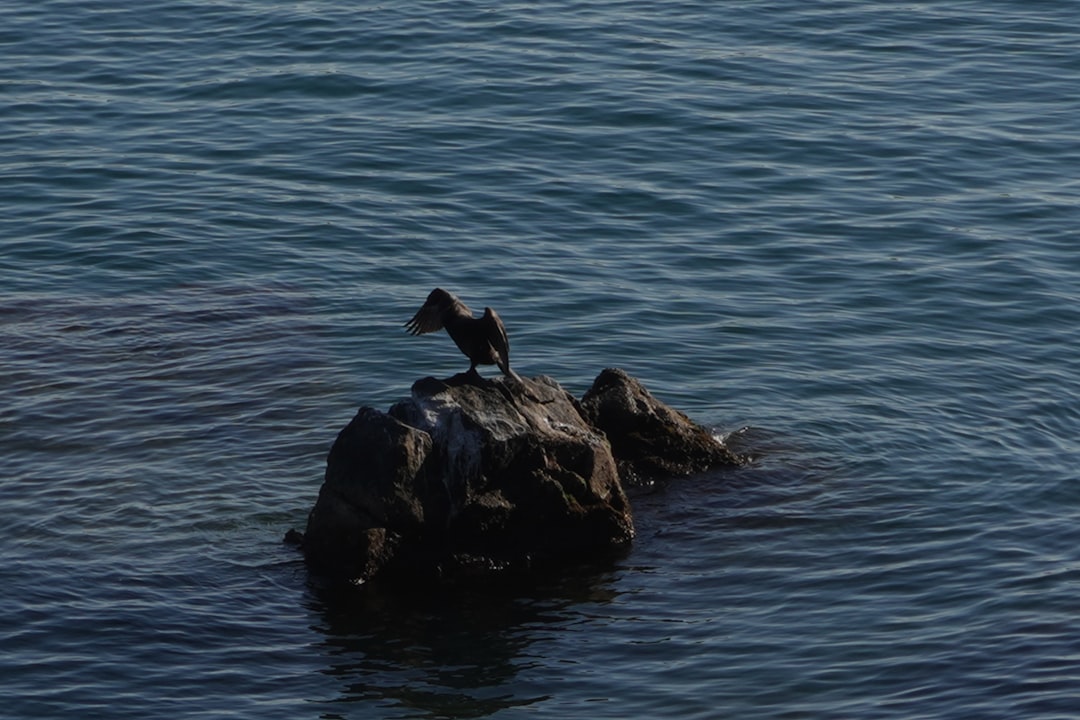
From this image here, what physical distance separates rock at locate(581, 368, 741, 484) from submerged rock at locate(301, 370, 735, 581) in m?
1.00

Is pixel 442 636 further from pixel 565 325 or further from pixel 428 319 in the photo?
pixel 565 325

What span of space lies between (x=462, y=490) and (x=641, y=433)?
264 centimetres

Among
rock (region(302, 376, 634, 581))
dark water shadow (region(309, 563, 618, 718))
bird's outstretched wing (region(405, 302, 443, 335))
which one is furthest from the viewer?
bird's outstretched wing (region(405, 302, 443, 335))

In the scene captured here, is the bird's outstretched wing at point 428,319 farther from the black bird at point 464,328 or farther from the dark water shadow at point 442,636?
the dark water shadow at point 442,636

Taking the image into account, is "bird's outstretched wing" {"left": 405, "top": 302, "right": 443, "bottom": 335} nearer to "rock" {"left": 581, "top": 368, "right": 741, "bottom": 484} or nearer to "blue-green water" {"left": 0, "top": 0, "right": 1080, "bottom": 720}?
"rock" {"left": 581, "top": 368, "right": 741, "bottom": 484}

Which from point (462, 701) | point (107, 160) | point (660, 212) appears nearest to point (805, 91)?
point (660, 212)

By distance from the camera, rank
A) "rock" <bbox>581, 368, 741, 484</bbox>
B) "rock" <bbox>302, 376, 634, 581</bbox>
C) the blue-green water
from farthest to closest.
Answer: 1. "rock" <bbox>581, 368, 741, 484</bbox>
2. "rock" <bbox>302, 376, 634, 581</bbox>
3. the blue-green water

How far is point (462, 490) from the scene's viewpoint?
46.0 feet

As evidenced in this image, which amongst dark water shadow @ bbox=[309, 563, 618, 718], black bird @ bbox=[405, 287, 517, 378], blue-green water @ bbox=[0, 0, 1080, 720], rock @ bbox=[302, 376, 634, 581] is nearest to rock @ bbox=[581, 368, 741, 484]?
blue-green water @ bbox=[0, 0, 1080, 720]

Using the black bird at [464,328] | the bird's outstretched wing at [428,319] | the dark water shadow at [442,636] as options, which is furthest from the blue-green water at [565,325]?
the bird's outstretched wing at [428,319]

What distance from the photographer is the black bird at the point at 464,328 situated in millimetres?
14320

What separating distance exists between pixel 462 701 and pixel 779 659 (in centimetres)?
241

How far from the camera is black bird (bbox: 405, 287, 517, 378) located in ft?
47.0

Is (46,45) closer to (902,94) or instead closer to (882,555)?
(902,94)
